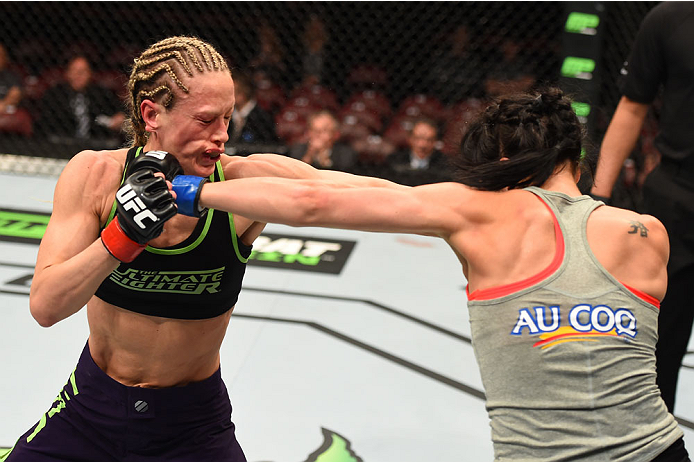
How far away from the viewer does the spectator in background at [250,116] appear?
5078 mm

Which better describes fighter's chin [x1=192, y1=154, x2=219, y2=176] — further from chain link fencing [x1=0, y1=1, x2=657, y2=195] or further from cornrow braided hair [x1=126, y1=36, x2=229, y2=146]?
chain link fencing [x1=0, y1=1, x2=657, y2=195]

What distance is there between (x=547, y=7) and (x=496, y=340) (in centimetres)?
505

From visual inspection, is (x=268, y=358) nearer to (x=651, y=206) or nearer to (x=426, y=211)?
(x=651, y=206)

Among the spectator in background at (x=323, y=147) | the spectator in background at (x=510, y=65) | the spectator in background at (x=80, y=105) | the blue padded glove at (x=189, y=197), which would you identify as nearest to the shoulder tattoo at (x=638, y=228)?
the blue padded glove at (x=189, y=197)

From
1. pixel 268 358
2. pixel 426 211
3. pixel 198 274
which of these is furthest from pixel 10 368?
pixel 426 211

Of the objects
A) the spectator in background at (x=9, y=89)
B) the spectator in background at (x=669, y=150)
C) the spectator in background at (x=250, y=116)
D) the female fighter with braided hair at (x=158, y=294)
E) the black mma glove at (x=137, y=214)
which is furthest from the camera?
the spectator in background at (x=9, y=89)

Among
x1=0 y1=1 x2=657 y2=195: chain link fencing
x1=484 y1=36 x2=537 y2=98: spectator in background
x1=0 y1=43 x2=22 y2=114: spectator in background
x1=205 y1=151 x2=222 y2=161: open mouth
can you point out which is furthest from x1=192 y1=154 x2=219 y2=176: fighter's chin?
x1=0 y1=43 x2=22 y2=114: spectator in background

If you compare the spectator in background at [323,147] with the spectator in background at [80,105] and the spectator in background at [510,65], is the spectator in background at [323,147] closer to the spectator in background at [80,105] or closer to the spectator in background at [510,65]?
the spectator in background at [510,65]

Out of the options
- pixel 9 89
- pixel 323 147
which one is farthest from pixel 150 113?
pixel 9 89

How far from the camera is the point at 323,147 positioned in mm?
5160

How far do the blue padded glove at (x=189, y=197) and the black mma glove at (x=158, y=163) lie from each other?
0.06 metres

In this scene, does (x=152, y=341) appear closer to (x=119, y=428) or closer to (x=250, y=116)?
(x=119, y=428)

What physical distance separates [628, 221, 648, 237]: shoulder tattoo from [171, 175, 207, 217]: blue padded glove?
753 mm

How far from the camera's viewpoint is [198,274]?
1.52 m
